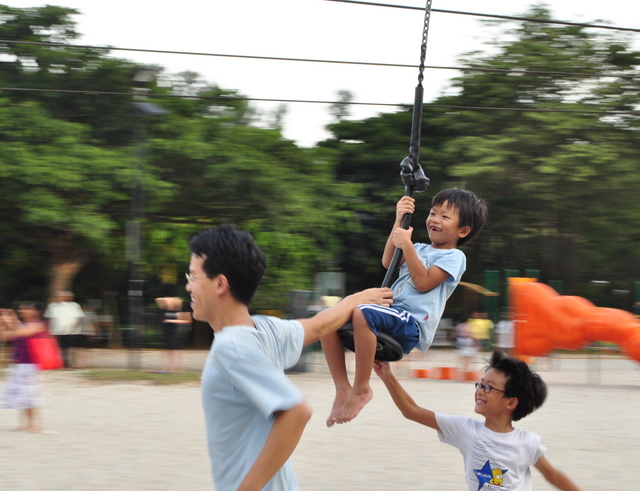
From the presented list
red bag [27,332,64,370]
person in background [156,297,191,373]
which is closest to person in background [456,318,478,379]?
person in background [156,297,191,373]

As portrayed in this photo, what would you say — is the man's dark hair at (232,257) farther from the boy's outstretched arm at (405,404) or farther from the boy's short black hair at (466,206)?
the boy's outstretched arm at (405,404)

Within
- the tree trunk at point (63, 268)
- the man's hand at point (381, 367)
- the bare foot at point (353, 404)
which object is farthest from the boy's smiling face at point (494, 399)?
the tree trunk at point (63, 268)

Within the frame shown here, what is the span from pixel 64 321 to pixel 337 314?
1184cm

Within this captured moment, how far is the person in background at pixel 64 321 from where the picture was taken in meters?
13.2

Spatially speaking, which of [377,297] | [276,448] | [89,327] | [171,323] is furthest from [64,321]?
[276,448]

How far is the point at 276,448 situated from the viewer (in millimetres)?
1812

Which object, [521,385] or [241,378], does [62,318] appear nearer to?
[521,385]

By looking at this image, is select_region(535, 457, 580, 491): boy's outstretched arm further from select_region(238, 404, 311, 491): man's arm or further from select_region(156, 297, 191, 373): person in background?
select_region(156, 297, 191, 373): person in background

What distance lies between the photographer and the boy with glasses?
3.00 meters

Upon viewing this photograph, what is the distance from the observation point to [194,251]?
1.97 metres

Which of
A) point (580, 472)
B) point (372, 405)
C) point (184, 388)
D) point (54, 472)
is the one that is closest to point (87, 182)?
point (184, 388)

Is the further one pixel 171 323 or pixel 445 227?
pixel 171 323

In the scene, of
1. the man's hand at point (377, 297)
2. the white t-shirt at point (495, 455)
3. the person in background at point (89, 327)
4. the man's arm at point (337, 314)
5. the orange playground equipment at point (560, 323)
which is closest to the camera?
the man's arm at point (337, 314)

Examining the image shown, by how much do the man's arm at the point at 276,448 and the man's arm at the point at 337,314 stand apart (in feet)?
1.09
